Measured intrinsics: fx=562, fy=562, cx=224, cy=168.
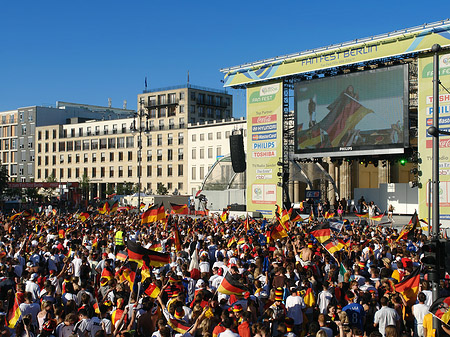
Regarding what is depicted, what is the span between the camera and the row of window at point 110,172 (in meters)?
84.1

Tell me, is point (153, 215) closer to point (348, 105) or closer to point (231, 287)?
point (231, 287)

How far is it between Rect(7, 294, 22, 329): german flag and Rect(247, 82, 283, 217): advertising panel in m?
30.0

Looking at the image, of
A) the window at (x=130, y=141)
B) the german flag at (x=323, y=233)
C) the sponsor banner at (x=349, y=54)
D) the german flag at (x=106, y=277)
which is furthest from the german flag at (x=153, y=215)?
the window at (x=130, y=141)

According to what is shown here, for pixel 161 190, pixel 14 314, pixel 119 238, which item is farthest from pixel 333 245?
pixel 161 190

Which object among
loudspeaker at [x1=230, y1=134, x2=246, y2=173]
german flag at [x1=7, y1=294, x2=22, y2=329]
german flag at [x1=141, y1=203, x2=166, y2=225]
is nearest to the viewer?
german flag at [x1=7, y1=294, x2=22, y2=329]

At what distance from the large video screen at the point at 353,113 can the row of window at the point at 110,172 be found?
4645cm

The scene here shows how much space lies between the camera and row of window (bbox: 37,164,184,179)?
276 ft

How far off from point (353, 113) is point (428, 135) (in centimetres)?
535

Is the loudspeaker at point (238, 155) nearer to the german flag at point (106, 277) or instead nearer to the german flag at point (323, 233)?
the german flag at point (323, 233)

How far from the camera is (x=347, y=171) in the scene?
56250mm

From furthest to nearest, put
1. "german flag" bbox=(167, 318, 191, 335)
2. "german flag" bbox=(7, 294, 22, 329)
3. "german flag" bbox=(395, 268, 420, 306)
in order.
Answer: "german flag" bbox=(395, 268, 420, 306)
"german flag" bbox=(7, 294, 22, 329)
"german flag" bbox=(167, 318, 191, 335)

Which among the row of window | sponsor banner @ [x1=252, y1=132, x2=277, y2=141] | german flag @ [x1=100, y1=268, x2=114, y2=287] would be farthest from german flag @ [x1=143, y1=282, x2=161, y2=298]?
the row of window

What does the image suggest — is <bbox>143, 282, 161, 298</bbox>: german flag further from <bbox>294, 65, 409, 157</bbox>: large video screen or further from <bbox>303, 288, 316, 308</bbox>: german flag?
<bbox>294, 65, 409, 157</bbox>: large video screen

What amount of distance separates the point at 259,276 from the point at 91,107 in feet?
352
